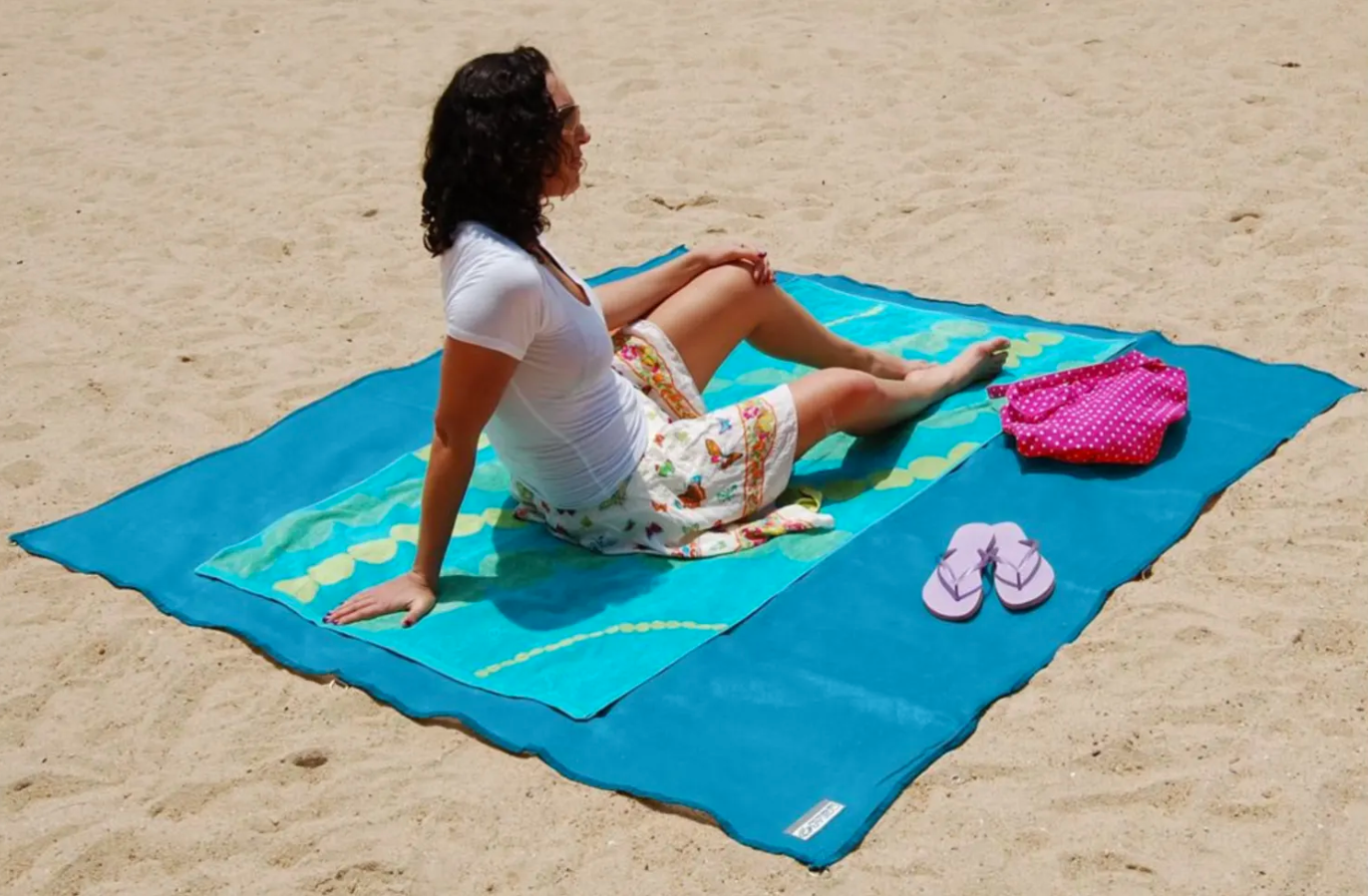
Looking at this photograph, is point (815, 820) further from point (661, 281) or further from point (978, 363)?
point (978, 363)

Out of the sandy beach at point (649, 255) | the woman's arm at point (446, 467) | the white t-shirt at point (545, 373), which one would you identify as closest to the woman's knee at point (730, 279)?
the white t-shirt at point (545, 373)

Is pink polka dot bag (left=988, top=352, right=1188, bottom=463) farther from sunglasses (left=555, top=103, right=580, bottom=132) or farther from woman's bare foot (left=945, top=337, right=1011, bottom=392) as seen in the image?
sunglasses (left=555, top=103, right=580, bottom=132)

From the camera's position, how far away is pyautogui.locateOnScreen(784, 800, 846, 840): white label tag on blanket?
9.60ft

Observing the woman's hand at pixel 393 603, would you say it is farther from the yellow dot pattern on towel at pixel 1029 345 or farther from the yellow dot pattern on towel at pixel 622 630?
the yellow dot pattern on towel at pixel 1029 345

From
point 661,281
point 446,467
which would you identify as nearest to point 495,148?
point 446,467

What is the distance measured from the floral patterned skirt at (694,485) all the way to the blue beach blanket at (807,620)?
249 millimetres

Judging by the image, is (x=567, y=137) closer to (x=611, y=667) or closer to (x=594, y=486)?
(x=594, y=486)

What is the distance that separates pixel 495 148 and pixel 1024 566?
4.95 feet

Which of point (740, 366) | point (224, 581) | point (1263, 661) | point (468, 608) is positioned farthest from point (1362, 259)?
point (224, 581)

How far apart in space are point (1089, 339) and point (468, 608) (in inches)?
86.8

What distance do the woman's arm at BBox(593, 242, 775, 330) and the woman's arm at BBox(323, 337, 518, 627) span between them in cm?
66

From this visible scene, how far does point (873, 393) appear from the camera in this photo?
13.5 ft

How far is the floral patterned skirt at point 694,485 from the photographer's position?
381 centimetres

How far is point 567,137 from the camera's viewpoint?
3475mm
